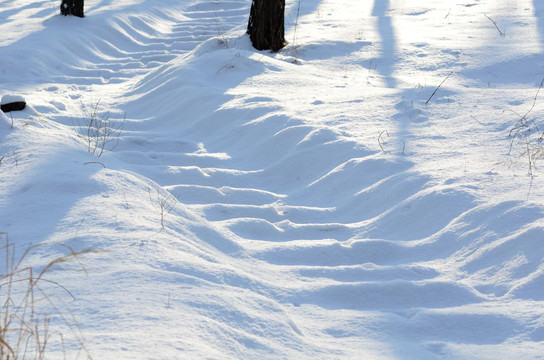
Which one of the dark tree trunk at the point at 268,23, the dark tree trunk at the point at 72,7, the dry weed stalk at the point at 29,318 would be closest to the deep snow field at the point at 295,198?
the dry weed stalk at the point at 29,318

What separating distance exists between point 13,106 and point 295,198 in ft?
8.56

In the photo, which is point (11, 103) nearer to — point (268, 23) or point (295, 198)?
point (295, 198)

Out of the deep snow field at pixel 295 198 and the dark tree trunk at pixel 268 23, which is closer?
the deep snow field at pixel 295 198

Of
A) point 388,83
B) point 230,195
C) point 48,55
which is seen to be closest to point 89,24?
point 48,55

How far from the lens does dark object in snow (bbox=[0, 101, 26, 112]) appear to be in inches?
195

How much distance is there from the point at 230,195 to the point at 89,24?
682 cm

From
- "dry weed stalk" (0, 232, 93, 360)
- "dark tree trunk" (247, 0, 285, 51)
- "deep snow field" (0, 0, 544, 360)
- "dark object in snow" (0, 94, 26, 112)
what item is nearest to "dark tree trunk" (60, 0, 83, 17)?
"deep snow field" (0, 0, 544, 360)

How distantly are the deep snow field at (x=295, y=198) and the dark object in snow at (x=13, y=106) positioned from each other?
7 centimetres

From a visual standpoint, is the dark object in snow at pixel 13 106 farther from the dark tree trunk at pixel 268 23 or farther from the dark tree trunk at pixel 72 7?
the dark tree trunk at pixel 72 7

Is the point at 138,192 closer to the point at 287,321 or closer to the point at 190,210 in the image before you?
the point at 190,210

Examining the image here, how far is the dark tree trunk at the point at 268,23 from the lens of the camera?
7324mm

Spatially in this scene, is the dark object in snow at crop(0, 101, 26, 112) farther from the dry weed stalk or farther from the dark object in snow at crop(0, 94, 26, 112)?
the dry weed stalk

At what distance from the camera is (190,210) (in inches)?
144

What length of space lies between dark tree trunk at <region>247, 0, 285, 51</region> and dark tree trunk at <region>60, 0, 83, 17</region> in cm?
409
